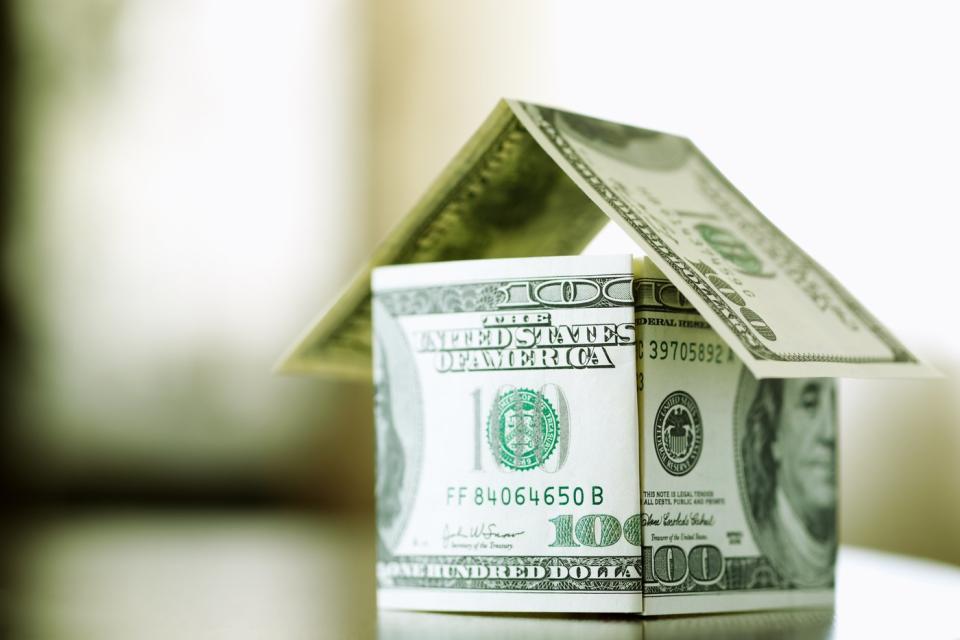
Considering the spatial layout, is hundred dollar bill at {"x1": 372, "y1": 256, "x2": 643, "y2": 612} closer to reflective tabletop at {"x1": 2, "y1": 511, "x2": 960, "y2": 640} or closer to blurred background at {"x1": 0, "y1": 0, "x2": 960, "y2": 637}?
reflective tabletop at {"x1": 2, "y1": 511, "x2": 960, "y2": 640}

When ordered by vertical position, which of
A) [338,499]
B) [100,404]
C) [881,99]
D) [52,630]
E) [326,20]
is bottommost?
[52,630]

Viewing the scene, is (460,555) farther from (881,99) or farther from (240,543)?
(881,99)

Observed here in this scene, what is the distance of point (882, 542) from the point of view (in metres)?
1.79

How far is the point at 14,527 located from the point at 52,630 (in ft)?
4.63

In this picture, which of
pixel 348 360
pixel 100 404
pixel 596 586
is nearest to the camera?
pixel 596 586

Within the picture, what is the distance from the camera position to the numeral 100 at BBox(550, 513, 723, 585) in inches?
29.2

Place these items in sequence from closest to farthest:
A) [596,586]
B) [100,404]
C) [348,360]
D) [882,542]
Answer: [596,586], [348,360], [882,542], [100,404]

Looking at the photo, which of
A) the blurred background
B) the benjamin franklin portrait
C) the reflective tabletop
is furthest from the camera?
the blurred background

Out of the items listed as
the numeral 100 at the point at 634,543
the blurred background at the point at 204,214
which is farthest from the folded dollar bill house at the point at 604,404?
the blurred background at the point at 204,214

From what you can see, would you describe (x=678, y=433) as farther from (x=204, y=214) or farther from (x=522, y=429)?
(x=204, y=214)

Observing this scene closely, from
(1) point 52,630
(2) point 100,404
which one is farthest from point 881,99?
(2) point 100,404

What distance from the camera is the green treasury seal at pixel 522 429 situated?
757 mm

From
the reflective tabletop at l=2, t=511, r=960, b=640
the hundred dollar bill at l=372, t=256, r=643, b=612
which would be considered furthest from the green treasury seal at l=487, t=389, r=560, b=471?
the reflective tabletop at l=2, t=511, r=960, b=640

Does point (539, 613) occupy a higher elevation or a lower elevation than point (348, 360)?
lower
